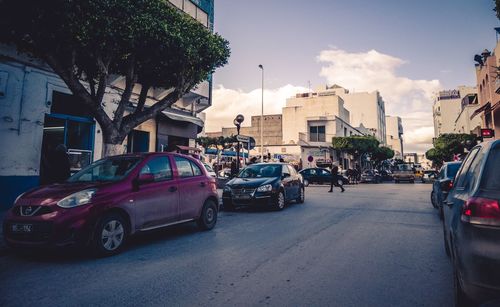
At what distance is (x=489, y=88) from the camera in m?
24.5

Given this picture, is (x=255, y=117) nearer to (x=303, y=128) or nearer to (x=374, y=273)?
(x=303, y=128)

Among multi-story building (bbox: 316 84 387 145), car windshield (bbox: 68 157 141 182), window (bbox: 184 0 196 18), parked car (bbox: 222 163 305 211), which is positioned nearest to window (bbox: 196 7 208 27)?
window (bbox: 184 0 196 18)

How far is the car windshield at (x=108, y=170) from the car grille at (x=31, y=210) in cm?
103

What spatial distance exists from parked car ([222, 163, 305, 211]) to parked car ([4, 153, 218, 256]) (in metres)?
3.21

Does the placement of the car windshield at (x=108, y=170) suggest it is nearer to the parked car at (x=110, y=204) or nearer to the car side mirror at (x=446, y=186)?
the parked car at (x=110, y=204)

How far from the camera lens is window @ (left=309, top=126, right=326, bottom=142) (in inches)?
1986

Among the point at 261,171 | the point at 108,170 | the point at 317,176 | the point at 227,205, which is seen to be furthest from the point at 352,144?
the point at 108,170

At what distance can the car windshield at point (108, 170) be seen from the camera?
229 inches

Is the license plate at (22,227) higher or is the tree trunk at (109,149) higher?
the tree trunk at (109,149)

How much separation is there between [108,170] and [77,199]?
3.79ft

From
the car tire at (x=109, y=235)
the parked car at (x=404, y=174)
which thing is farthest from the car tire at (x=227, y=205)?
the parked car at (x=404, y=174)

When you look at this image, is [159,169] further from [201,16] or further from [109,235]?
[201,16]

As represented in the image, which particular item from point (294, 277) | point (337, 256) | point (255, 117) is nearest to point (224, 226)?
point (337, 256)

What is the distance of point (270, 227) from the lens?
25.3 ft
